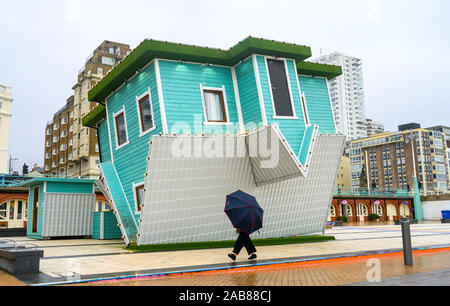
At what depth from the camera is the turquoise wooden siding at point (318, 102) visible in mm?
20844

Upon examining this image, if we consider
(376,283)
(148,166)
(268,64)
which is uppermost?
(268,64)

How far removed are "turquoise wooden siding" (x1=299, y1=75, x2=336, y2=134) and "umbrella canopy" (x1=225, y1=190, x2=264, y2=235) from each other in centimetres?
945

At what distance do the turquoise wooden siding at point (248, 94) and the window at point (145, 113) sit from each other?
4.15 meters

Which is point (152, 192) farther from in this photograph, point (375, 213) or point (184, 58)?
point (375, 213)

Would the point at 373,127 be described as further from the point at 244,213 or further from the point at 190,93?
the point at 244,213

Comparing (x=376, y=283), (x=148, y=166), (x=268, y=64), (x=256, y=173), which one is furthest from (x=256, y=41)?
(x=376, y=283)

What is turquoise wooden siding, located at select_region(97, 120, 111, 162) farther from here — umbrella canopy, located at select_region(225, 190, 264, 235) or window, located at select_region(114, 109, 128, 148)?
umbrella canopy, located at select_region(225, 190, 264, 235)

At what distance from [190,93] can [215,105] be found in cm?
129

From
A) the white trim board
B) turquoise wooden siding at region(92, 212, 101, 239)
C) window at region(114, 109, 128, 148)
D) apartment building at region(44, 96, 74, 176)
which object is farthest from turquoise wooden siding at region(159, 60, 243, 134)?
apartment building at region(44, 96, 74, 176)

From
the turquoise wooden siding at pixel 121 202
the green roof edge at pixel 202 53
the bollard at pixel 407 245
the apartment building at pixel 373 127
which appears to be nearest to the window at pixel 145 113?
the green roof edge at pixel 202 53

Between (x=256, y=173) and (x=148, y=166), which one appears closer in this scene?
(x=148, y=166)

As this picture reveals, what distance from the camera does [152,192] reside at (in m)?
16.0

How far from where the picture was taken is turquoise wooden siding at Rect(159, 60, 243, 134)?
656 inches
